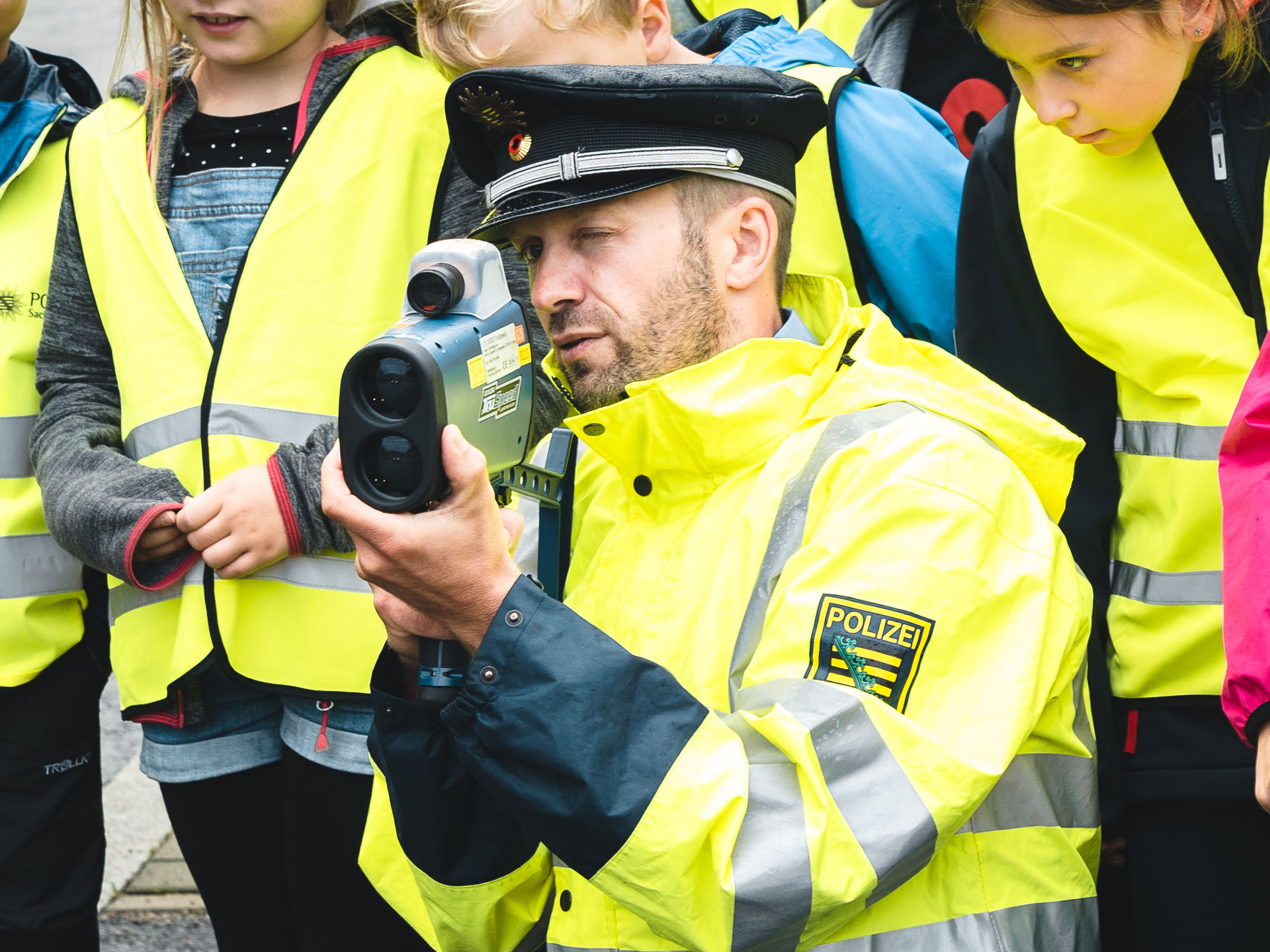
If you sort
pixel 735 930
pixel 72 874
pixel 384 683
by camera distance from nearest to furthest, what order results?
pixel 735 930 → pixel 384 683 → pixel 72 874

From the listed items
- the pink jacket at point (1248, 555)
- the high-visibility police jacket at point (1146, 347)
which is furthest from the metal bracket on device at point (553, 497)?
the pink jacket at point (1248, 555)

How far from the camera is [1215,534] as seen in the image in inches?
75.7

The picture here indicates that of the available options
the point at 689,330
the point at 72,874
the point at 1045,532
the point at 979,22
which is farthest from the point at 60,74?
the point at 1045,532

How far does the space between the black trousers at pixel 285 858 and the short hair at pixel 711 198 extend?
42.8 inches

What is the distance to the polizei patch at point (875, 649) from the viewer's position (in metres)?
1.48

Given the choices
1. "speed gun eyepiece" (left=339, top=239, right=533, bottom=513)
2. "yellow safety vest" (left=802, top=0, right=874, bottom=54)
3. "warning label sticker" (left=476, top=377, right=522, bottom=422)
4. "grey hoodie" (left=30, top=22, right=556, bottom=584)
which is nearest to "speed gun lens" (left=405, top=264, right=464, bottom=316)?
"speed gun eyepiece" (left=339, top=239, right=533, bottom=513)

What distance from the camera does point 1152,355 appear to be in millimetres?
1950

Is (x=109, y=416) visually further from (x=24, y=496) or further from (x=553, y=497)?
(x=553, y=497)

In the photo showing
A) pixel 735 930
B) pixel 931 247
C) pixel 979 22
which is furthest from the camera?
pixel 931 247

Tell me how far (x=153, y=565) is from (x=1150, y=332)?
1.62m

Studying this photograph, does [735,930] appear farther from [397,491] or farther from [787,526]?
[397,491]

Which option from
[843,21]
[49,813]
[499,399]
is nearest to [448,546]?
[499,399]

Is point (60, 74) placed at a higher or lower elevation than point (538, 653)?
higher

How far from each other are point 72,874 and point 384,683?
1.49m
